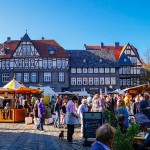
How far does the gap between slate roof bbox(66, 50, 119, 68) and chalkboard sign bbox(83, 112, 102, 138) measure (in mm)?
56886

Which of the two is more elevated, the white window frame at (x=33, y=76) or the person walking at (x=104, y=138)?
the white window frame at (x=33, y=76)

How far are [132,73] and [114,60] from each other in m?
6.42

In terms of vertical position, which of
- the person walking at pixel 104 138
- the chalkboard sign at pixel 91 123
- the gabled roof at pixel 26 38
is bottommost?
the chalkboard sign at pixel 91 123

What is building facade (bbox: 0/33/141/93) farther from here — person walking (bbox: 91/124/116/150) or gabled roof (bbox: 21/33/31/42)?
person walking (bbox: 91/124/116/150)

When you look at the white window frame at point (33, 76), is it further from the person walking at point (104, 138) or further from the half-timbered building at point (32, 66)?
the person walking at point (104, 138)

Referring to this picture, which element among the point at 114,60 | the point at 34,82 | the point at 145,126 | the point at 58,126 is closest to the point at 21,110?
the point at 58,126

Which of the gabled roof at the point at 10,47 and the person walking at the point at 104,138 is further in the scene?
the gabled roof at the point at 10,47

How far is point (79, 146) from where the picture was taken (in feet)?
42.0

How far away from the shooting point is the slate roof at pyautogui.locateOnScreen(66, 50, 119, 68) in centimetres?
7056

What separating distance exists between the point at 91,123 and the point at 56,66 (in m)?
55.9

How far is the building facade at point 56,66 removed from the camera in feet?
222

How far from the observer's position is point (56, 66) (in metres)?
68.6

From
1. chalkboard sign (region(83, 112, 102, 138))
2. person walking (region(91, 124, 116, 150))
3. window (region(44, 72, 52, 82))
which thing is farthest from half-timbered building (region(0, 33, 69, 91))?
person walking (region(91, 124, 116, 150))

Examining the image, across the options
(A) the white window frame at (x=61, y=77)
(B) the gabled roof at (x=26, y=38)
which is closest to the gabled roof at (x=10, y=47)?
(B) the gabled roof at (x=26, y=38)
